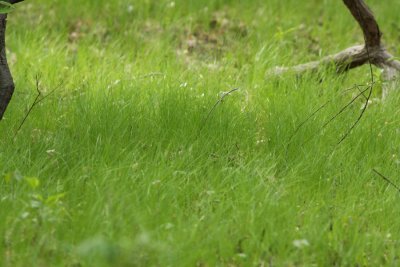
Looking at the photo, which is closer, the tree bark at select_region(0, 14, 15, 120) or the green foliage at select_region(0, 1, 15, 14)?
the green foliage at select_region(0, 1, 15, 14)

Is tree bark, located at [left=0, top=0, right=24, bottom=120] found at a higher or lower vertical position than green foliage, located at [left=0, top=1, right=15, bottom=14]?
lower

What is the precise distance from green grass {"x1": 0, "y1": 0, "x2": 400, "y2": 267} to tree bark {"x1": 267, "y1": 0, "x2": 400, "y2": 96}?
15 cm

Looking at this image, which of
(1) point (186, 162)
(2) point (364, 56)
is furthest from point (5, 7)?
(2) point (364, 56)

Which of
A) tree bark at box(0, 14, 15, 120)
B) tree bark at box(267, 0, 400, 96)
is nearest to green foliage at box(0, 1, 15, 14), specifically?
tree bark at box(0, 14, 15, 120)

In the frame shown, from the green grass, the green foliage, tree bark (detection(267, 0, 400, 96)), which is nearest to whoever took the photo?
the green grass

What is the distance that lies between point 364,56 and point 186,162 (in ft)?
8.01

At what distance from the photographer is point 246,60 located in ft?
21.9

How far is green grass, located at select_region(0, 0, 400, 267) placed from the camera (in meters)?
3.36

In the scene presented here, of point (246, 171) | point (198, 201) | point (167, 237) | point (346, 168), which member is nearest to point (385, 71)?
point (346, 168)

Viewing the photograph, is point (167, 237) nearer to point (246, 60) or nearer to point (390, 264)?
point (390, 264)

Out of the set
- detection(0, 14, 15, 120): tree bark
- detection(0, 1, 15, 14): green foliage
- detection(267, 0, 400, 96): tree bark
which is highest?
detection(0, 1, 15, 14): green foliage

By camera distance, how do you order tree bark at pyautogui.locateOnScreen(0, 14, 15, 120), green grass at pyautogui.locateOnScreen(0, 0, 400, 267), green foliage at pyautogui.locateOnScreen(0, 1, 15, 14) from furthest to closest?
tree bark at pyautogui.locateOnScreen(0, 14, 15, 120) < green foliage at pyautogui.locateOnScreen(0, 1, 15, 14) < green grass at pyautogui.locateOnScreen(0, 0, 400, 267)

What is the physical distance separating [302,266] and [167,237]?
0.65m

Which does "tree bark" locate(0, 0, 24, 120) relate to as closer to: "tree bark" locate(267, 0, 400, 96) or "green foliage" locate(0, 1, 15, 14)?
"green foliage" locate(0, 1, 15, 14)
